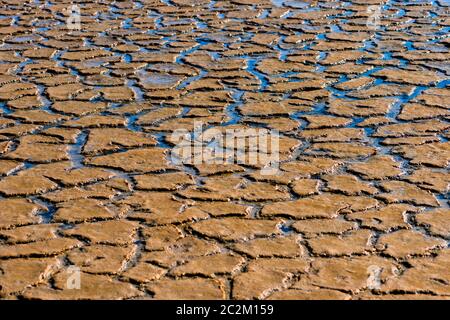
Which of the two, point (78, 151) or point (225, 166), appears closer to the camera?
point (225, 166)

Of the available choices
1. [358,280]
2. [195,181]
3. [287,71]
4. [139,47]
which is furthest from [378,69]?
[358,280]

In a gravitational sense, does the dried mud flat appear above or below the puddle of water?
above

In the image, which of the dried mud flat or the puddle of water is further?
the puddle of water

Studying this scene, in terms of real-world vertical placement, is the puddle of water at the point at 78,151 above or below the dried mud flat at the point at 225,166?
below

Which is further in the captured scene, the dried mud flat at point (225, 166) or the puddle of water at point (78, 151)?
the puddle of water at point (78, 151)

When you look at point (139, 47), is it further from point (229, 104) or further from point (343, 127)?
point (343, 127)

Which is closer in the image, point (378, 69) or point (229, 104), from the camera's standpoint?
point (229, 104)
